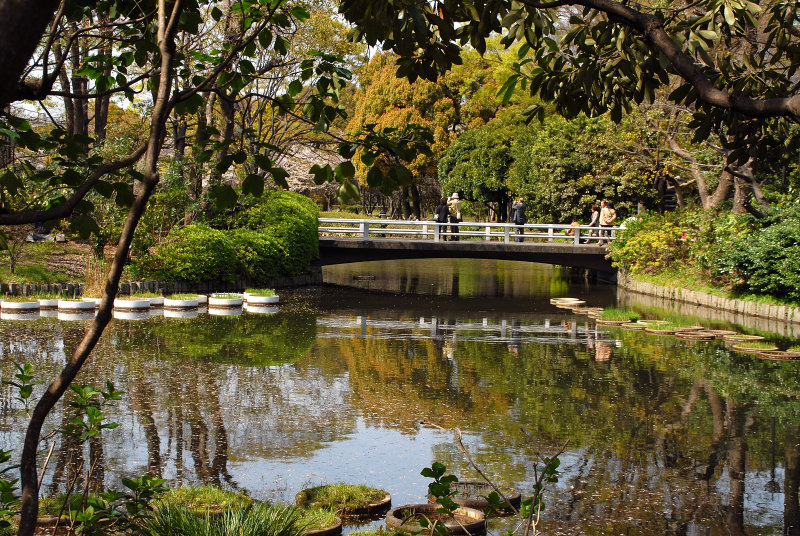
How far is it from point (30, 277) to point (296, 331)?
763 centimetres

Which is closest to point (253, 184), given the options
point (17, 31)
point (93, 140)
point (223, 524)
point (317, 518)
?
point (93, 140)

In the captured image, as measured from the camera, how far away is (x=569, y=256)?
3011cm

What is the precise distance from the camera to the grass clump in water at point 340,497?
21.6 ft

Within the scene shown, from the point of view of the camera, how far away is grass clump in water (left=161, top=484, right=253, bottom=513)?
19.9ft

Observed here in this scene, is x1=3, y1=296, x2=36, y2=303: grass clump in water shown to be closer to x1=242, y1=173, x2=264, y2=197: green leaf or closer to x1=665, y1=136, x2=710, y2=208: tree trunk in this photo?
x1=242, y1=173, x2=264, y2=197: green leaf

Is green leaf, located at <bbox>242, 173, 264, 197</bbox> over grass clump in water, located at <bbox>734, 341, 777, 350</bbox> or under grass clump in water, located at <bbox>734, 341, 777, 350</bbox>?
over

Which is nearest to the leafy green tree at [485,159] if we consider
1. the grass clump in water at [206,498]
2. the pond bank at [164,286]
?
the pond bank at [164,286]

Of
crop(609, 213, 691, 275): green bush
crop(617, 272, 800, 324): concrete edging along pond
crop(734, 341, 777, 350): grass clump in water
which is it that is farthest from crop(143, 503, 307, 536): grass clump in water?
crop(609, 213, 691, 275): green bush

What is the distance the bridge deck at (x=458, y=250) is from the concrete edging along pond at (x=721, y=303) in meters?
2.33

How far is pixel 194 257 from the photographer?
22.8 metres

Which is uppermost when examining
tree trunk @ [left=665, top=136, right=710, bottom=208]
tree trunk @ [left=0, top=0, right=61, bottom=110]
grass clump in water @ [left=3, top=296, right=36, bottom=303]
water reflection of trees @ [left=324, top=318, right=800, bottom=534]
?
tree trunk @ [left=665, top=136, right=710, bottom=208]

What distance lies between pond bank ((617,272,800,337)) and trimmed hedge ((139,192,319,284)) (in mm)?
9769

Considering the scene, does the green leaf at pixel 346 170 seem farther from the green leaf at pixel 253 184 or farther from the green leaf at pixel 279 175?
the green leaf at pixel 253 184

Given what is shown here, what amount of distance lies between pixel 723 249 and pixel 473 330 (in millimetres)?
8279
